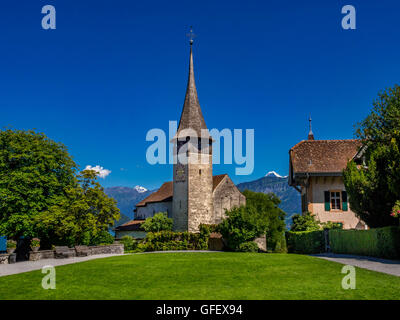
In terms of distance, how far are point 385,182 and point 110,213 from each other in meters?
21.7

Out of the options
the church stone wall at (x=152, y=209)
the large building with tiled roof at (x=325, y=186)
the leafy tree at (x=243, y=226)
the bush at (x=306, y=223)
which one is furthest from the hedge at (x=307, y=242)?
the church stone wall at (x=152, y=209)

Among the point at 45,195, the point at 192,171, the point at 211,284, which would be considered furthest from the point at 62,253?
the point at 192,171

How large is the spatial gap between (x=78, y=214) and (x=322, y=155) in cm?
2134

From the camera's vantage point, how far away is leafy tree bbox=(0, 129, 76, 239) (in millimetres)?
27969

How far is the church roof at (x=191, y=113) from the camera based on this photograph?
53.2 meters

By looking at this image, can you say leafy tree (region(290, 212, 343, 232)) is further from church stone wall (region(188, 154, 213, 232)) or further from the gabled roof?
church stone wall (region(188, 154, 213, 232))

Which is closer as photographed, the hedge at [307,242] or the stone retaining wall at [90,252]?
the stone retaining wall at [90,252]

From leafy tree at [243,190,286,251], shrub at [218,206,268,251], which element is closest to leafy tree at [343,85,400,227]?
shrub at [218,206,268,251]

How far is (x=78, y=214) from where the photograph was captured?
30.0 meters

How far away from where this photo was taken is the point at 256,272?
14281mm

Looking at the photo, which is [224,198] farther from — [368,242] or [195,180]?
[368,242]

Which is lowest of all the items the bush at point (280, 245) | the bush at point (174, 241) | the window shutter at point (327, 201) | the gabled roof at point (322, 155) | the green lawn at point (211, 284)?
the bush at point (280, 245)

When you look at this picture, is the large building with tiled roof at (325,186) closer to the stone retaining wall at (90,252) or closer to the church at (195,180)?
the stone retaining wall at (90,252)
